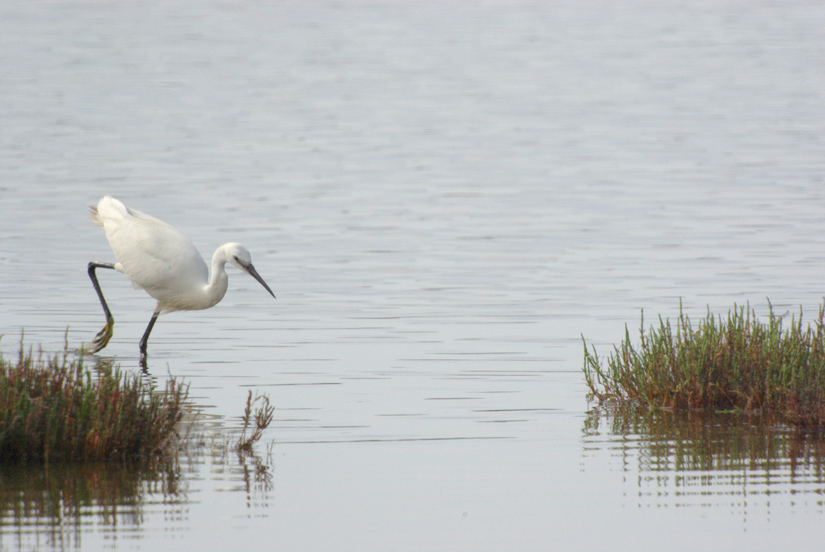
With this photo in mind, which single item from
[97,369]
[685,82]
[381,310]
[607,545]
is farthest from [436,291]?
[685,82]

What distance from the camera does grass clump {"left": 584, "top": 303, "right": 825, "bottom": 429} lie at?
385 inches

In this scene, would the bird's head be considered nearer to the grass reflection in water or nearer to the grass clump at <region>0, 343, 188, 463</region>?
the grass reflection in water

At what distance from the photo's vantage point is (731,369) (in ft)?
33.2

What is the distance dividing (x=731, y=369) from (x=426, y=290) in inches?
298

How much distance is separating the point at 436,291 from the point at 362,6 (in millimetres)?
114908

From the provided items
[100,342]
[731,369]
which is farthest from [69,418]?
[100,342]

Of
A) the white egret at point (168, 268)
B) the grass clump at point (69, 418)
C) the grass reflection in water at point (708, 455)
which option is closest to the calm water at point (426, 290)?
the grass reflection in water at point (708, 455)

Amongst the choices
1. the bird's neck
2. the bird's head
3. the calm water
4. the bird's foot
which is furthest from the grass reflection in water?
the bird's foot

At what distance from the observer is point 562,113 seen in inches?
1972

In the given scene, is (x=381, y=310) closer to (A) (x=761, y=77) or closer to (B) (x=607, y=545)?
(B) (x=607, y=545)

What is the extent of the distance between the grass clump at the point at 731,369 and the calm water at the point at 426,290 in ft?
0.92

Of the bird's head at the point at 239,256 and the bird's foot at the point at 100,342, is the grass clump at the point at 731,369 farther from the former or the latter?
the bird's foot at the point at 100,342

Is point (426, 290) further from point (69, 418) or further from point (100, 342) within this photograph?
point (69, 418)

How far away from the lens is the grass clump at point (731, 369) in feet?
32.1
